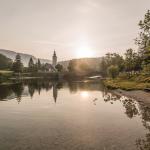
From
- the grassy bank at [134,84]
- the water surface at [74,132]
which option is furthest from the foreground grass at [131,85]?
the water surface at [74,132]

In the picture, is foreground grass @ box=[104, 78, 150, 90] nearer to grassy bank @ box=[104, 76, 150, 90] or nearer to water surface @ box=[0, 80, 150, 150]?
grassy bank @ box=[104, 76, 150, 90]

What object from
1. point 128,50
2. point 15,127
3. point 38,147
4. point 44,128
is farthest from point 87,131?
point 128,50

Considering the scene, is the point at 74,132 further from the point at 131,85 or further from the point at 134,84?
the point at 134,84

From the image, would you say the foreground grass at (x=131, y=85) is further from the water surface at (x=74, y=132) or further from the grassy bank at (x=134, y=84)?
the water surface at (x=74, y=132)

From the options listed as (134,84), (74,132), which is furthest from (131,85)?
(74,132)

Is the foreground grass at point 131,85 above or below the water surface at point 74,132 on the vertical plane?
above

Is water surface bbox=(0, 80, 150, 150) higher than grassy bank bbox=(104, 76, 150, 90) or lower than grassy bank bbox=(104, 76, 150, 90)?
lower

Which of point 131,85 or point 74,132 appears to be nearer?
point 74,132

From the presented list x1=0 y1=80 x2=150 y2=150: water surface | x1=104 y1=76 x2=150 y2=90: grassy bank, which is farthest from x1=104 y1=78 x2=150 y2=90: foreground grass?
x1=0 y1=80 x2=150 y2=150: water surface

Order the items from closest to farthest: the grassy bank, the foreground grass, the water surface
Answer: the water surface < the foreground grass < the grassy bank

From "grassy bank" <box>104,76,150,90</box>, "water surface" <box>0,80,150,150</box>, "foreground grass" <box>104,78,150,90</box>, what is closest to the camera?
"water surface" <box>0,80,150,150</box>

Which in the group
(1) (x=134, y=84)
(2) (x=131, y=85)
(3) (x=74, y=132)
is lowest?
(3) (x=74, y=132)

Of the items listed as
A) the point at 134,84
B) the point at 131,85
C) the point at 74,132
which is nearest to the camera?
the point at 74,132

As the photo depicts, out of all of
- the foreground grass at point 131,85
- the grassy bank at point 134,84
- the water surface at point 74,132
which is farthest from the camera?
the grassy bank at point 134,84
